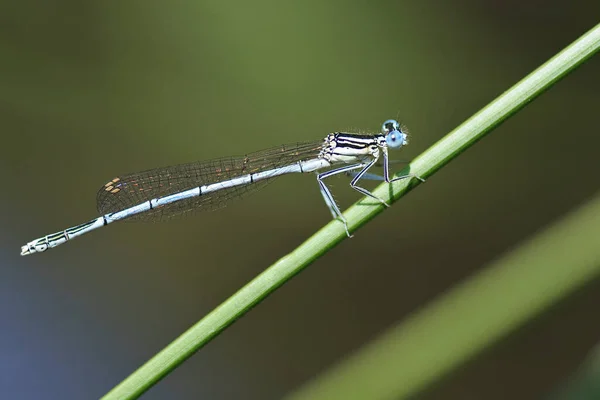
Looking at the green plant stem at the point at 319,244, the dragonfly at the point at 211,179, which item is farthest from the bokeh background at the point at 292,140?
the green plant stem at the point at 319,244

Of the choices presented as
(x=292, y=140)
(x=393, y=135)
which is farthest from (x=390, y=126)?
(x=292, y=140)

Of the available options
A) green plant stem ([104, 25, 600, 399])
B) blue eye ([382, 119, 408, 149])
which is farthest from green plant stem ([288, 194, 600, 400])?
blue eye ([382, 119, 408, 149])

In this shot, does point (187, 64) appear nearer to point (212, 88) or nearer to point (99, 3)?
point (212, 88)

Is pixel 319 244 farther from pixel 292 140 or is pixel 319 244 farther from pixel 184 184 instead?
pixel 292 140

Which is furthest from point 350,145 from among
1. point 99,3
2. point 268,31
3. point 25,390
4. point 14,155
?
point 25,390

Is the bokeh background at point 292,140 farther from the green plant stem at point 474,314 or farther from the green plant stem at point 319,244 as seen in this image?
the green plant stem at point 319,244

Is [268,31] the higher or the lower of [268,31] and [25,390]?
the higher
